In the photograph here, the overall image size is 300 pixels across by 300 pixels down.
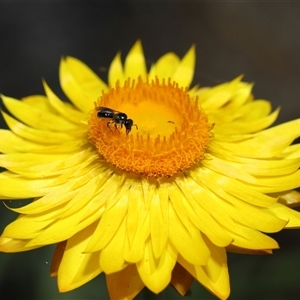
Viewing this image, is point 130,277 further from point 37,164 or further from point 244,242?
point 37,164

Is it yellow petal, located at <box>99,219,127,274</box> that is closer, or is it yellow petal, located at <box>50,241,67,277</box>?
yellow petal, located at <box>99,219,127,274</box>

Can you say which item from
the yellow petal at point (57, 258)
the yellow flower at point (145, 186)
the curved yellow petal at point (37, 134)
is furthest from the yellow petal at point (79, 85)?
the yellow petal at point (57, 258)

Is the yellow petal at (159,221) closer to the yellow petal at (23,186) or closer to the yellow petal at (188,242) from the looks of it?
the yellow petal at (188,242)

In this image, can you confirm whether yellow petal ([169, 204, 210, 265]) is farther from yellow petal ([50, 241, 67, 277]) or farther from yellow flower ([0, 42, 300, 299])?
yellow petal ([50, 241, 67, 277])

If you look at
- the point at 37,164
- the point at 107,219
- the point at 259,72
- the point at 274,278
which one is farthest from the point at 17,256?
the point at 259,72

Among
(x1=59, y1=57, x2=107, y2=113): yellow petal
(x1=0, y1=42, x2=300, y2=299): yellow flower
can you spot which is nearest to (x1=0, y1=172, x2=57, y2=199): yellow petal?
(x1=0, y1=42, x2=300, y2=299): yellow flower

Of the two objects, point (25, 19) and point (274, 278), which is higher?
point (25, 19)

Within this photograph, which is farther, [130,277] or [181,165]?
[181,165]
